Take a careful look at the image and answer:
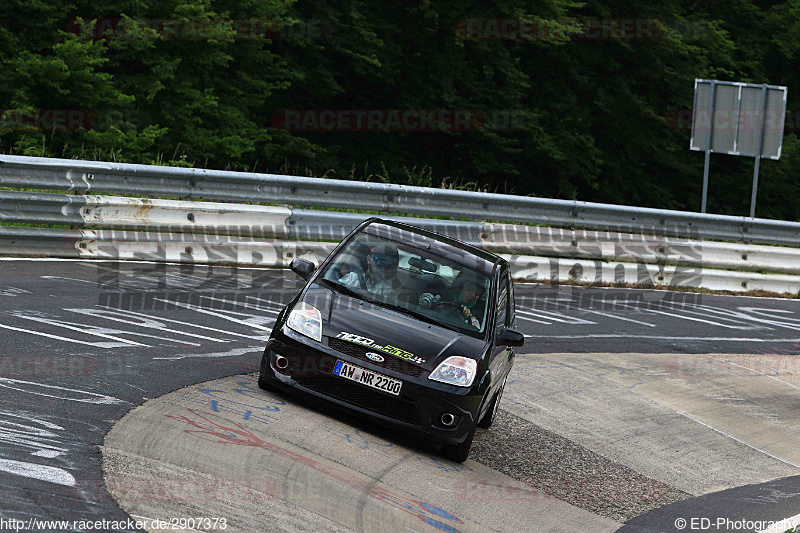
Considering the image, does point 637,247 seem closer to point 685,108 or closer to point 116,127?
point 116,127

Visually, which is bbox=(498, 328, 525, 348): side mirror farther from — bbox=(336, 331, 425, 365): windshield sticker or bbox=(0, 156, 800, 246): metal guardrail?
bbox=(0, 156, 800, 246): metal guardrail

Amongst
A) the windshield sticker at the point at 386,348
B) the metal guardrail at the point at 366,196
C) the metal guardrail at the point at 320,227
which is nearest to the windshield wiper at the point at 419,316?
the windshield sticker at the point at 386,348

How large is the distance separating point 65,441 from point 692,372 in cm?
799

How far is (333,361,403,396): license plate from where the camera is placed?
24.7 feet

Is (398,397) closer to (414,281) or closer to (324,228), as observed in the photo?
(414,281)

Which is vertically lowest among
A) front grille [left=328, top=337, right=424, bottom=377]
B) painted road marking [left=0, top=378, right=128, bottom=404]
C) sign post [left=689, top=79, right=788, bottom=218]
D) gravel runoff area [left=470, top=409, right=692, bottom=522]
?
gravel runoff area [left=470, top=409, right=692, bottom=522]

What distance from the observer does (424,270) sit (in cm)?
866

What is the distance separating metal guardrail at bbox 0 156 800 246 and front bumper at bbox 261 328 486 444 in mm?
6305

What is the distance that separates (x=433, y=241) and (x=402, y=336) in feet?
4.99

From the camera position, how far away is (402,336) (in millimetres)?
7832

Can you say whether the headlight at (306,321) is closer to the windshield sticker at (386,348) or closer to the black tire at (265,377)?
the windshield sticker at (386,348)

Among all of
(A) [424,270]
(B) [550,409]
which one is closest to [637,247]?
(B) [550,409]

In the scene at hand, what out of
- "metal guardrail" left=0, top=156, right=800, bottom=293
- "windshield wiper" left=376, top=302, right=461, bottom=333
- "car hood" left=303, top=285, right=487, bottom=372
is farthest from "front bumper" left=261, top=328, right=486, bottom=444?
"metal guardrail" left=0, top=156, right=800, bottom=293

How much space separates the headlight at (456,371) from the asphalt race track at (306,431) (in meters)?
0.61
